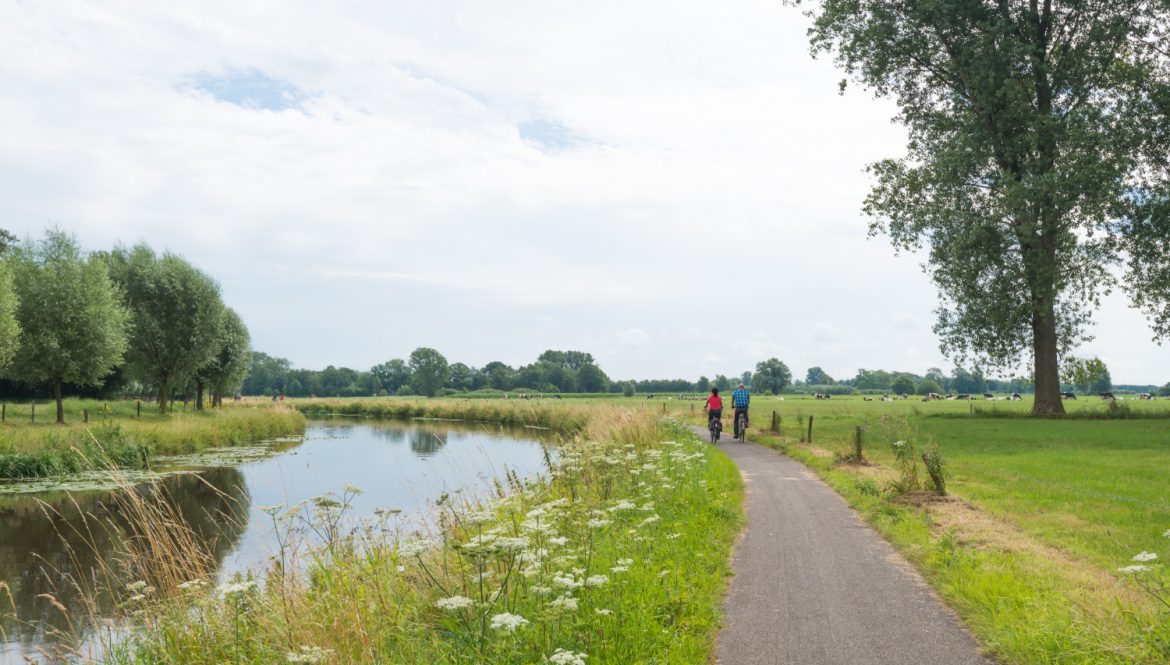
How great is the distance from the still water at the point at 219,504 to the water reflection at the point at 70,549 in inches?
1.2

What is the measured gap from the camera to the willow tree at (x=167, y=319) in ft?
146

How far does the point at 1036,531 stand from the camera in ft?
35.2

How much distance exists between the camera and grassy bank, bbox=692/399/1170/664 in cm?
609

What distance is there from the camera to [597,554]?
8.48 m

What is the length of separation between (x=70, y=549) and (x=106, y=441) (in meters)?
19.4

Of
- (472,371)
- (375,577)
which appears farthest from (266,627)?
(472,371)

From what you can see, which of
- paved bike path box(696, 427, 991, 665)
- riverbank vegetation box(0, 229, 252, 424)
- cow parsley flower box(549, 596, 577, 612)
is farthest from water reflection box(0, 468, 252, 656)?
riverbank vegetation box(0, 229, 252, 424)

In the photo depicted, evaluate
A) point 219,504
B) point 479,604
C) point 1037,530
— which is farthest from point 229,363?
point 479,604

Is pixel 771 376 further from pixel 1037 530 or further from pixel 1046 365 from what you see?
pixel 1037 530

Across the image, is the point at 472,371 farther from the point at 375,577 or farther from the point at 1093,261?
the point at 375,577

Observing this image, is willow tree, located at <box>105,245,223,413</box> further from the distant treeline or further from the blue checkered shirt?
the distant treeline

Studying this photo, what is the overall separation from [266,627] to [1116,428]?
108 feet

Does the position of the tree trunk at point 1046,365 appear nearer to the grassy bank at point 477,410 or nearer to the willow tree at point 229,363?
the grassy bank at point 477,410

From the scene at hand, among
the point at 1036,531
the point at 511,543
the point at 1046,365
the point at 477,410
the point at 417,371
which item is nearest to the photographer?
the point at 511,543
